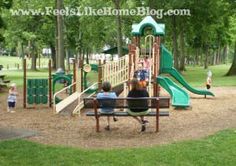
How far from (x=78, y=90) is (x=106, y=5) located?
123ft

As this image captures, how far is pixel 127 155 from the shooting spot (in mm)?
8195

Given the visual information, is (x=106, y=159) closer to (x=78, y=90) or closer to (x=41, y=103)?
(x=78, y=90)

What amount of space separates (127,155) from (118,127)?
3864 mm

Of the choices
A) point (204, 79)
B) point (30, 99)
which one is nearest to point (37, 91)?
point (30, 99)

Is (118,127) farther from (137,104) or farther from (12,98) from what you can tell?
(12,98)

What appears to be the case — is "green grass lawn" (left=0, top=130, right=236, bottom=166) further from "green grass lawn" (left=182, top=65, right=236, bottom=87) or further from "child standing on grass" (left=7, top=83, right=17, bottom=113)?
"green grass lawn" (left=182, top=65, right=236, bottom=87)

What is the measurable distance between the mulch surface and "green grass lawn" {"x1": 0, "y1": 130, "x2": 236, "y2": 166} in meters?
0.73

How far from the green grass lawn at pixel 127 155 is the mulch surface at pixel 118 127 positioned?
73cm

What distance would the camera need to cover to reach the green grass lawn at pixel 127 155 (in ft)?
25.2

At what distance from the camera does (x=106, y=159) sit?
25.9 feet

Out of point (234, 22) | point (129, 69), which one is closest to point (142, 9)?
point (234, 22)

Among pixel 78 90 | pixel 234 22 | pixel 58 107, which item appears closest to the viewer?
pixel 58 107

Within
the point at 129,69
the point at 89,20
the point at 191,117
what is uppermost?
the point at 89,20

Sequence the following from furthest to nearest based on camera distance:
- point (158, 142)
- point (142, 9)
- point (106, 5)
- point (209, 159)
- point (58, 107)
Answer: point (106, 5)
point (142, 9)
point (58, 107)
point (158, 142)
point (209, 159)
